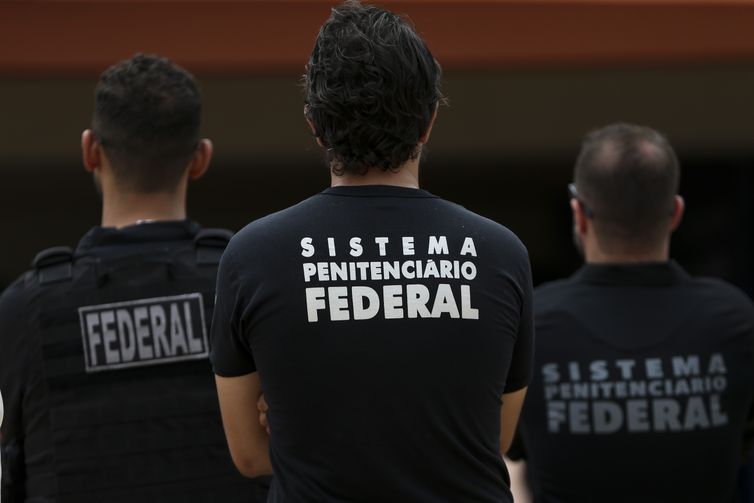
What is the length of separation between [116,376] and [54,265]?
275 millimetres

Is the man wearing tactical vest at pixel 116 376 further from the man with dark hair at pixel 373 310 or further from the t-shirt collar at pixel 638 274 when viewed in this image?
the t-shirt collar at pixel 638 274

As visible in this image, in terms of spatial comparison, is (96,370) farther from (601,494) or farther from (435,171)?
(435,171)

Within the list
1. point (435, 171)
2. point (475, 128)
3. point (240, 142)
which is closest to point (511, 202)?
point (435, 171)

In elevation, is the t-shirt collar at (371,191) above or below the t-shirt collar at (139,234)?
above

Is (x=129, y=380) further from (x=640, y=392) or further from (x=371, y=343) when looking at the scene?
(x=640, y=392)

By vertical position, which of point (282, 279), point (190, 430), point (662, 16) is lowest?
point (190, 430)

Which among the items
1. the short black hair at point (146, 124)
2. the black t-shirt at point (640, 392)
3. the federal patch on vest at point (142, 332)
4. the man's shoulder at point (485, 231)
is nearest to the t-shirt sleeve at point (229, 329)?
the man's shoulder at point (485, 231)

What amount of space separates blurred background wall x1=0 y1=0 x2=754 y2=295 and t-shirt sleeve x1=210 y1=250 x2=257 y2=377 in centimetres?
42

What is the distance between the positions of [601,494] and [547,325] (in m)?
0.43

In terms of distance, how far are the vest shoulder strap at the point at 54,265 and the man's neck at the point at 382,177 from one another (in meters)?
0.82

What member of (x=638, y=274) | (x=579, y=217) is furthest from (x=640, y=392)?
(x=579, y=217)

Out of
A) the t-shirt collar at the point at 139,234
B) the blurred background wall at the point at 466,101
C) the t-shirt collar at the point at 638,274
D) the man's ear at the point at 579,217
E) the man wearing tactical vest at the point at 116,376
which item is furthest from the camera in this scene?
the blurred background wall at the point at 466,101

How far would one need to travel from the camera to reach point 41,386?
2422 millimetres

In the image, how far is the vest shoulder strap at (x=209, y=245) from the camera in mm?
2527
